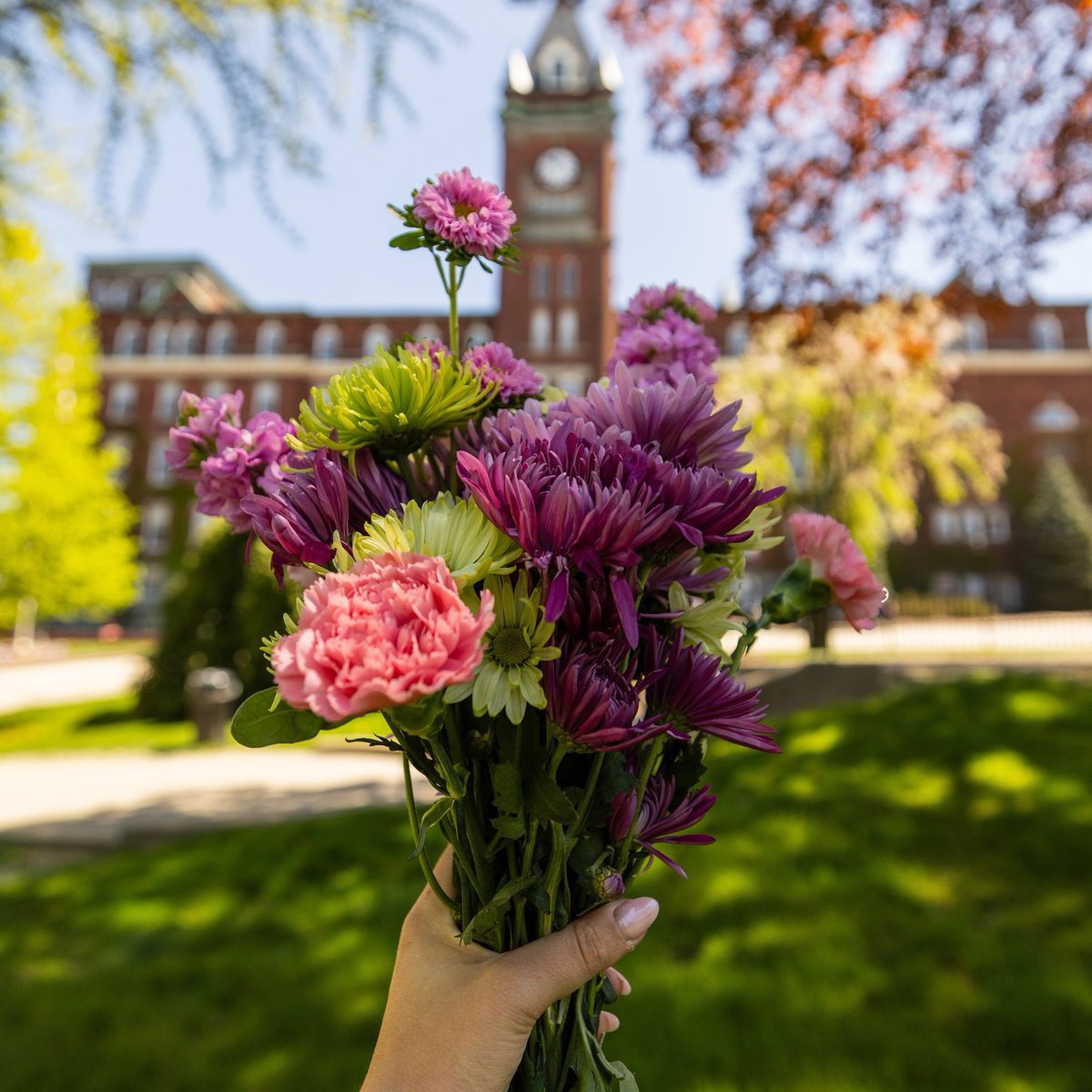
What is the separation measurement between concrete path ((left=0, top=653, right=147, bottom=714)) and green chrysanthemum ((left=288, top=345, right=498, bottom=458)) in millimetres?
12644

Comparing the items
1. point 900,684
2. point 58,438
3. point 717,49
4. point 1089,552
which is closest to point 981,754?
point 900,684

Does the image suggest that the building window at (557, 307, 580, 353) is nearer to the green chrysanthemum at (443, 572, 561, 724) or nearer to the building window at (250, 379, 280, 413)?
the building window at (250, 379, 280, 413)

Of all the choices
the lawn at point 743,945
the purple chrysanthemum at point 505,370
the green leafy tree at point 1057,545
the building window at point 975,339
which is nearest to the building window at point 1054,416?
the green leafy tree at point 1057,545

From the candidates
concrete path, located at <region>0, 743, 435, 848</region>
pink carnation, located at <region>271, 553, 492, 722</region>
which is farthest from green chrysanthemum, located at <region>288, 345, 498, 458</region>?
concrete path, located at <region>0, 743, 435, 848</region>

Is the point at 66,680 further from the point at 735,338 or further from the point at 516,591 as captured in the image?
the point at 735,338

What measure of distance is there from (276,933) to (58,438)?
1999 cm

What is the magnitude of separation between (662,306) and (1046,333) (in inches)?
1719

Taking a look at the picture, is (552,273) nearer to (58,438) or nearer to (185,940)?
(58,438)

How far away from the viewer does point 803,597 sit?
104cm

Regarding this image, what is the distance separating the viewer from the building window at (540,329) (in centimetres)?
3594

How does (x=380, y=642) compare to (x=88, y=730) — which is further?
(x=88, y=730)

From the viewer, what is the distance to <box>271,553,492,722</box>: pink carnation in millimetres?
577

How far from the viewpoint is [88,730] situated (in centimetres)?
1094

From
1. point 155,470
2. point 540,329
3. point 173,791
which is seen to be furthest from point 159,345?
point 173,791
